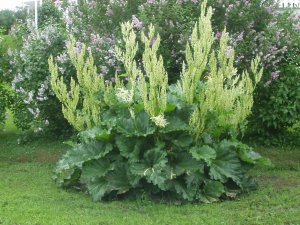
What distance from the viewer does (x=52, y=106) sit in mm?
10477

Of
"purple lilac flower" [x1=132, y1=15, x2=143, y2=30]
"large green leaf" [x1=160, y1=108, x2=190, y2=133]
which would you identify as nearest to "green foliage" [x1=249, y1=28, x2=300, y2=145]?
"purple lilac flower" [x1=132, y1=15, x2=143, y2=30]

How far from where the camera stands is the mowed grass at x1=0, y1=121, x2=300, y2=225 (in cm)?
610

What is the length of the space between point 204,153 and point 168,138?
465 mm

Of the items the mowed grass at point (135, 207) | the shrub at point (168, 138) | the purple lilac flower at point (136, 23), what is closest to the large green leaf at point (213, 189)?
the shrub at point (168, 138)

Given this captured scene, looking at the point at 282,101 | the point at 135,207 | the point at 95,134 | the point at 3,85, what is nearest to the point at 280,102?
the point at 282,101

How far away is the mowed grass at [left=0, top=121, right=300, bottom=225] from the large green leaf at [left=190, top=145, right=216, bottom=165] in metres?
0.51

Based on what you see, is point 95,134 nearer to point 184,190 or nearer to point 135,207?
point 135,207

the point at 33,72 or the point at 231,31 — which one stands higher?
the point at 231,31

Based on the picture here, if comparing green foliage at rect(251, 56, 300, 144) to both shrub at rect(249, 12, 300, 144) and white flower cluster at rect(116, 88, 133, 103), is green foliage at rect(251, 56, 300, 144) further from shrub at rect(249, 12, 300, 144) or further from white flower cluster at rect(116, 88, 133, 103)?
white flower cluster at rect(116, 88, 133, 103)

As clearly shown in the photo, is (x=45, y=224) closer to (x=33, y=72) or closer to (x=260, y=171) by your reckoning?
(x=260, y=171)

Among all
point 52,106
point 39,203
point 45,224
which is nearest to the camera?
point 45,224

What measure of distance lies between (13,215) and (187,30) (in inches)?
161

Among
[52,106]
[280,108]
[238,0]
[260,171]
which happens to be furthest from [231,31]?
[52,106]

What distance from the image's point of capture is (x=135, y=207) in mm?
Result: 6629
